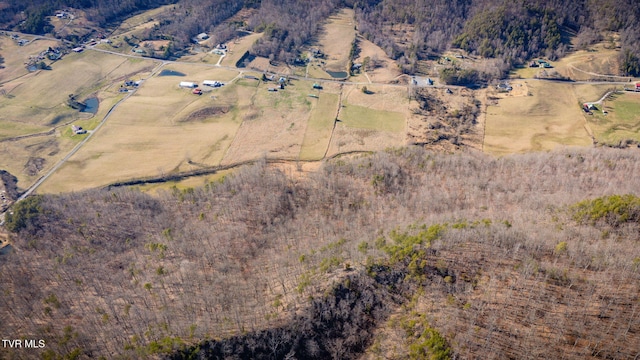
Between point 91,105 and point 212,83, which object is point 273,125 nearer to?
point 212,83

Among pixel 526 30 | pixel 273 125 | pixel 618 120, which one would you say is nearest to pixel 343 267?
pixel 273 125

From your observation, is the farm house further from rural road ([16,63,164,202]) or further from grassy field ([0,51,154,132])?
grassy field ([0,51,154,132])

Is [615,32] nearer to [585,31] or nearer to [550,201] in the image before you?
[585,31]

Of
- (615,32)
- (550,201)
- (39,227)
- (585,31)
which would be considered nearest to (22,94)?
(39,227)

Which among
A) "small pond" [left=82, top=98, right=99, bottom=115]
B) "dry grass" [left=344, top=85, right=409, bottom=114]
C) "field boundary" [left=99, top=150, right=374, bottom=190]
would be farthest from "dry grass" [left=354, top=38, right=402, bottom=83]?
"small pond" [left=82, top=98, right=99, bottom=115]

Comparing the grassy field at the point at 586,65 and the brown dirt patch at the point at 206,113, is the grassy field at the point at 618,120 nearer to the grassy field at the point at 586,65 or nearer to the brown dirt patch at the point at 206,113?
the grassy field at the point at 586,65

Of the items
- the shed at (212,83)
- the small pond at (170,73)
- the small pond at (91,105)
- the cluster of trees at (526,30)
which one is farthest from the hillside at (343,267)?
the cluster of trees at (526,30)
